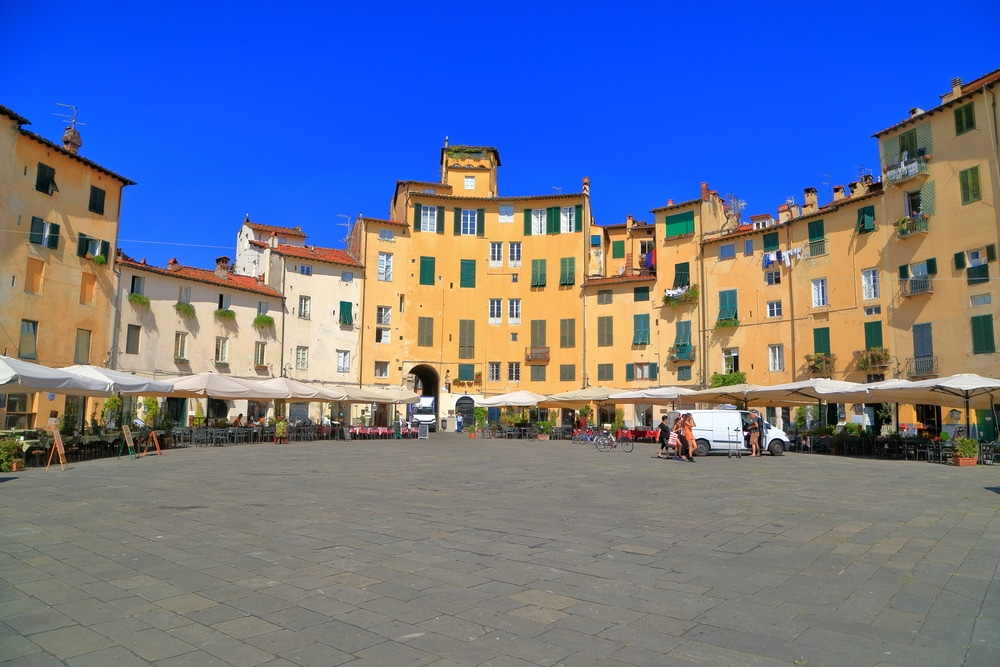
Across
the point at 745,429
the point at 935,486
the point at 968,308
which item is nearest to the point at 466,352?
the point at 745,429

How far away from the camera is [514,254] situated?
49.4 meters

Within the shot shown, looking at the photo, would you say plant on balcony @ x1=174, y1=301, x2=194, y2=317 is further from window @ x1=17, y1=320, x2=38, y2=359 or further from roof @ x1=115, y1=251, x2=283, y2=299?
window @ x1=17, y1=320, x2=38, y2=359

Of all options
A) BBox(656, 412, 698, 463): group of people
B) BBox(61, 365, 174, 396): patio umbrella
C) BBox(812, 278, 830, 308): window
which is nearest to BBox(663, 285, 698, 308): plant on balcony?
BBox(812, 278, 830, 308): window

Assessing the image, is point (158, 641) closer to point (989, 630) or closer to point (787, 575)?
point (787, 575)

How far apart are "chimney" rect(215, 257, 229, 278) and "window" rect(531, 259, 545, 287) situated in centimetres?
2086

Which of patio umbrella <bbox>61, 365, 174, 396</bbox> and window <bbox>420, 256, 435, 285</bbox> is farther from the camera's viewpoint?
window <bbox>420, 256, 435, 285</bbox>

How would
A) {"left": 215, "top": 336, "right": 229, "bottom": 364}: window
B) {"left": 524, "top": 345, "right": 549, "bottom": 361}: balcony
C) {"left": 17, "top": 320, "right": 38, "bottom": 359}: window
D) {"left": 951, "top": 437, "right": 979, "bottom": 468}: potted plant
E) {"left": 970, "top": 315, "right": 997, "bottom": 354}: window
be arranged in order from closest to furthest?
{"left": 951, "top": 437, "right": 979, "bottom": 468}: potted plant, {"left": 17, "top": 320, "right": 38, "bottom": 359}: window, {"left": 970, "top": 315, "right": 997, "bottom": 354}: window, {"left": 215, "top": 336, "right": 229, "bottom": 364}: window, {"left": 524, "top": 345, "right": 549, "bottom": 361}: balcony

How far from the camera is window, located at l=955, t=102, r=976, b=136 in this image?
94.8 feet

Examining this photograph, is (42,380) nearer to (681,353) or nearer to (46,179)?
(46,179)

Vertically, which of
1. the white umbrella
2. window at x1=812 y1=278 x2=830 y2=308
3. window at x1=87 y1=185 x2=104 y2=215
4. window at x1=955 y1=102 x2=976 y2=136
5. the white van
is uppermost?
window at x1=955 y1=102 x2=976 y2=136

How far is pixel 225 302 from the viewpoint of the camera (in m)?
39.6

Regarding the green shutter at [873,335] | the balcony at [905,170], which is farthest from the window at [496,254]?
the balcony at [905,170]

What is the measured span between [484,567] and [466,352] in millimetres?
41567

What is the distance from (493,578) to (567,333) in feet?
136
